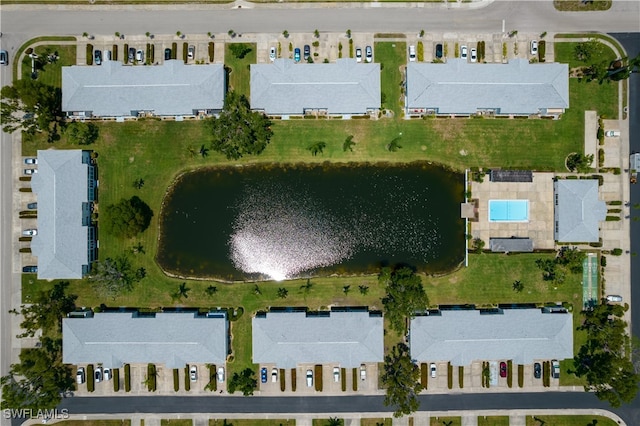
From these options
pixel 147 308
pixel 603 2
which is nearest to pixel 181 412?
pixel 147 308

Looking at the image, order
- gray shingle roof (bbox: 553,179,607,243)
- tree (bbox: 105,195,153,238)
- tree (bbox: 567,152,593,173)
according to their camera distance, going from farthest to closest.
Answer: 1. tree (bbox: 567,152,593,173)
2. gray shingle roof (bbox: 553,179,607,243)
3. tree (bbox: 105,195,153,238)

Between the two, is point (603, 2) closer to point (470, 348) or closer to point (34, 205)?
point (470, 348)

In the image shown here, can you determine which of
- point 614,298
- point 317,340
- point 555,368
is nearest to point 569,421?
point 555,368

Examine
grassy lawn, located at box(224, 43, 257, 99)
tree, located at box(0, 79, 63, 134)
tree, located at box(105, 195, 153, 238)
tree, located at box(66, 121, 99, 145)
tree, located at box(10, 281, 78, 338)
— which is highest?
grassy lawn, located at box(224, 43, 257, 99)

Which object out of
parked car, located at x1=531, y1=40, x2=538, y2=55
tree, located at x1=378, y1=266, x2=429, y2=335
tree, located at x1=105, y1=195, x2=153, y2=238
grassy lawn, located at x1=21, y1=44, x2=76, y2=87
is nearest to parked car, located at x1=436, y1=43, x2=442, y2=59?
parked car, located at x1=531, y1=40, x2=538, y2=55

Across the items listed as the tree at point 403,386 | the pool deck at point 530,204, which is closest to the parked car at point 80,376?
the tree at point 403,386

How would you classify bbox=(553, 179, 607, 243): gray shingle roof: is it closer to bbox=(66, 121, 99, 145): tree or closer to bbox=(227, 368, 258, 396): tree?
bbox=(227, 368, 258, 396): tree
